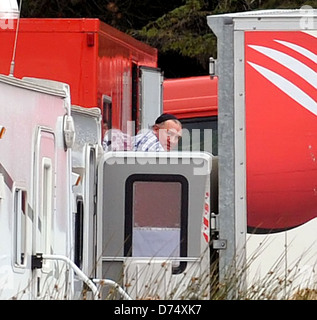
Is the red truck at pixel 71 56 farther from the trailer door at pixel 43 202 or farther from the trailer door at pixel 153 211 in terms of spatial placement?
the trailer door at pixel 43 202

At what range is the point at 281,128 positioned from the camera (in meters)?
7.47

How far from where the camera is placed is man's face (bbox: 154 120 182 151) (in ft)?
29.7

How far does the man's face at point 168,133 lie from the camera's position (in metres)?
9.05

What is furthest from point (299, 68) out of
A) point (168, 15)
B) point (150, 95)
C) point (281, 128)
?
point (168, 15)

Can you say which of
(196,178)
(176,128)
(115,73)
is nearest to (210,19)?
(196,178)

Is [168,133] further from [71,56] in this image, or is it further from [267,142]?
Result: [267,142]

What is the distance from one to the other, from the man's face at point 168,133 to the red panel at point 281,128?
1557mm

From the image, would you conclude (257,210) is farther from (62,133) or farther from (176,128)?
(176,128)

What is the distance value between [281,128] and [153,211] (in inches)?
34.4

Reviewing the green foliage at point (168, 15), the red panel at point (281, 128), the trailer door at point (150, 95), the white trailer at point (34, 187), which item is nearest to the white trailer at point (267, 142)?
the red panel at point (281, 128)

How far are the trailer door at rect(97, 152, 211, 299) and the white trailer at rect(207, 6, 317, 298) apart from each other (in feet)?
0.44

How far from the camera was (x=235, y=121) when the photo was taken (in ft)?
24.8

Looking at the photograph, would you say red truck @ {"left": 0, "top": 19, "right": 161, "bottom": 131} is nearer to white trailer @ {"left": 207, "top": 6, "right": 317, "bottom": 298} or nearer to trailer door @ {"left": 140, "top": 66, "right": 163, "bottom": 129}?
trailer door @ {"left": 140, "top": 66, "right": 163, "bottom": 129}

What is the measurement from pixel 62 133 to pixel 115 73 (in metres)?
3.19
